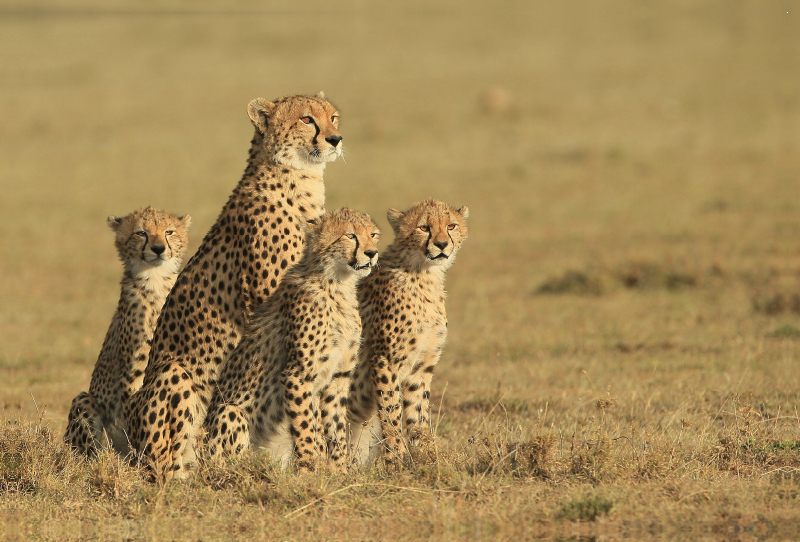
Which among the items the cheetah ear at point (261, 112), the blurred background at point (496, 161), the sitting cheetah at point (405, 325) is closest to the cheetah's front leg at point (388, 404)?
the sitting cheetah at point (405, 325)

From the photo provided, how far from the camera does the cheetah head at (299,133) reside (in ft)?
17.0

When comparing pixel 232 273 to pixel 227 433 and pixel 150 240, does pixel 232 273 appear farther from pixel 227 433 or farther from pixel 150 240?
pixel 227 433

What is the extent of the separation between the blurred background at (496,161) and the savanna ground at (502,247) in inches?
2.6

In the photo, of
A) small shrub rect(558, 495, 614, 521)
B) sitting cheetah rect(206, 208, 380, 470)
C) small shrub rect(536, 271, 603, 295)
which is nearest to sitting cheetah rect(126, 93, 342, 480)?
sitting cheetah rect(206, 208, 380, 470)

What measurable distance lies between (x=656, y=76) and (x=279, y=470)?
87.0ft

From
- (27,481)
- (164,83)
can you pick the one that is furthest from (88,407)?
(164,83)

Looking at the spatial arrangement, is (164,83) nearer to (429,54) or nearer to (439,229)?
(429,54)

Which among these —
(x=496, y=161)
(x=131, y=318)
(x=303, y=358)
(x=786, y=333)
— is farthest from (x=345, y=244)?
(x=496, y=161)

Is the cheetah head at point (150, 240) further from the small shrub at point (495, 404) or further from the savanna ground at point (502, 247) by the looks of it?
the small shrub at point (495, 404)

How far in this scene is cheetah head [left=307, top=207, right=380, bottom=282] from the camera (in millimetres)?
4766

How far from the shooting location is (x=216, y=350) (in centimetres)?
493

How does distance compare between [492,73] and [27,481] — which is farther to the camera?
[492,73]

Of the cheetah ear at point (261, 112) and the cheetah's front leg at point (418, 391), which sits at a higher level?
the cheetah ear at point (261, 112)

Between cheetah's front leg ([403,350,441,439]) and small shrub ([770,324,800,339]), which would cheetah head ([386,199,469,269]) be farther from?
small shrub ([770,324,800,339])
